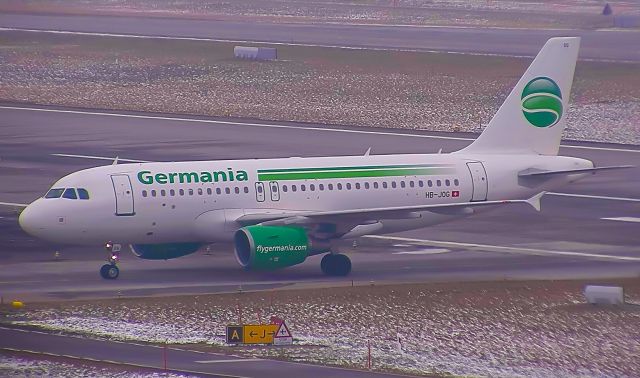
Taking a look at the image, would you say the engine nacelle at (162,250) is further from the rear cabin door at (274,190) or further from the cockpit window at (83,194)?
the rear cabin door at (274,190)

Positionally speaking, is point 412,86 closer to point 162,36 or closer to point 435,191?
point 162,36

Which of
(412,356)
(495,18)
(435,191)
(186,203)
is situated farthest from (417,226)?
(495,18)

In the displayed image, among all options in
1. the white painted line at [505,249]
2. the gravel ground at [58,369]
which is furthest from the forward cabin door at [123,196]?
the white painted line at [505,249]

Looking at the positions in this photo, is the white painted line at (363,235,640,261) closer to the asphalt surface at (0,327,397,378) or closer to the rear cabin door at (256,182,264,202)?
the rear cabin door at (256,182,264,202)

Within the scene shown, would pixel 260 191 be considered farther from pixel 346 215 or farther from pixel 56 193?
pixel 56 193

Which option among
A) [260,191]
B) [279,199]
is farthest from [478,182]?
[260,191]

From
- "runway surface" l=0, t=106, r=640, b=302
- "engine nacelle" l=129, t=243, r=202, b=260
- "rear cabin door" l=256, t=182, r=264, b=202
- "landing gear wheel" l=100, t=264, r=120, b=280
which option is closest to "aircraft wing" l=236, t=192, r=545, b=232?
"rear cabin door" l=256, t=182, r=264, b=202
